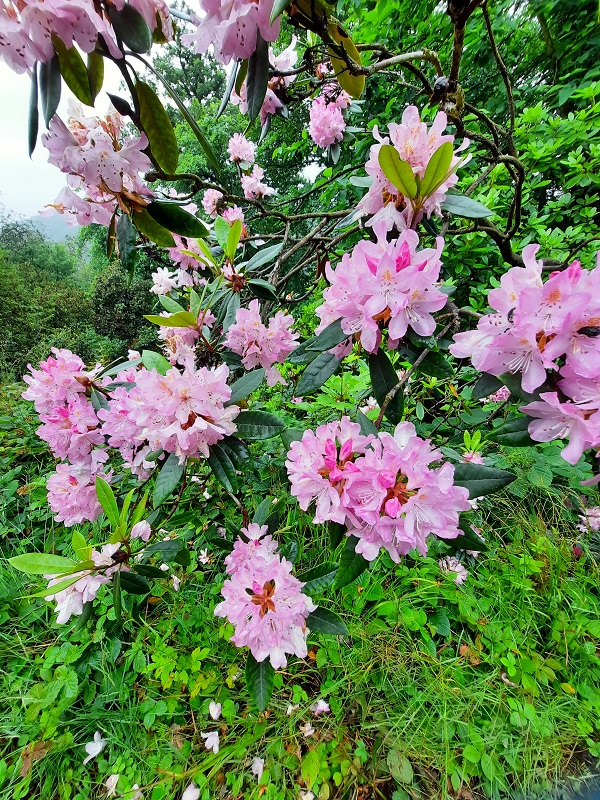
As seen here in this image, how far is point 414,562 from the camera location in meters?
1.45

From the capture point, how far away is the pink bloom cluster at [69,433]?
74 cm

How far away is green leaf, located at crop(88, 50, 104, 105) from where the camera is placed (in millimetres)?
408

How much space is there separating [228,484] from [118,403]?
0.89 feet

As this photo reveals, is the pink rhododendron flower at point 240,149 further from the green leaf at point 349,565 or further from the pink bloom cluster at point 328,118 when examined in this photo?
the green leaf at point 349,565

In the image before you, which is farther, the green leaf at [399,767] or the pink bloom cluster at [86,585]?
the green leaf at [399,767]

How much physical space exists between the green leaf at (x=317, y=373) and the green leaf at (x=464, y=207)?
0.25 metres

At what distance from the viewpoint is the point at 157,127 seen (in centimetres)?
45

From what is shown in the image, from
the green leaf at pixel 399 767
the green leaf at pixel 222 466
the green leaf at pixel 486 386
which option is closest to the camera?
the green leaf at pixel 486 386

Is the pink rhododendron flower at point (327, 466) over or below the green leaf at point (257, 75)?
below

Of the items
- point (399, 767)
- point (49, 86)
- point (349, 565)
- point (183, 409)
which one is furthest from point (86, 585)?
point (399, 767)

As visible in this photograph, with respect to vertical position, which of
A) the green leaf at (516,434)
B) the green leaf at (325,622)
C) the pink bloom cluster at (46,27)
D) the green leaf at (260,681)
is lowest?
the green leaf at (260,681)

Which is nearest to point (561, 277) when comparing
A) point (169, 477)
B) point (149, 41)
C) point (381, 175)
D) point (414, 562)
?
point (381, 175)

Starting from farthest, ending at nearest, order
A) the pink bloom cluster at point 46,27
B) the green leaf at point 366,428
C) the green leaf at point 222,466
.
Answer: the green leaf at point 222,466
the green leaf at point 366,428
the pink bloom cluster at point 46,27

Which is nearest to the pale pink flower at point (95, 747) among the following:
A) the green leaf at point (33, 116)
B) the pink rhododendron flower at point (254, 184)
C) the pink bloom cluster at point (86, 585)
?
the pink bloom cluster at point (86, 585)
